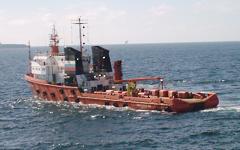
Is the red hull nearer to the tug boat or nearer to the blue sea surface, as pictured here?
the tug boat

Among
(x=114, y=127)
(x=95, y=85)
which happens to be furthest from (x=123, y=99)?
(x=114, y=127)

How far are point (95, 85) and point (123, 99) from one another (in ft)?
25.4

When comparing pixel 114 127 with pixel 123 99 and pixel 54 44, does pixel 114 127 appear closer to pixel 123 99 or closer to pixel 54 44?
pixel 123 99

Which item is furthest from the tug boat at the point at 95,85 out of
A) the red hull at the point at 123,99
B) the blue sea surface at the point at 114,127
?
the blue sea surface at the point at 114,127

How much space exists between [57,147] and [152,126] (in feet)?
36.4

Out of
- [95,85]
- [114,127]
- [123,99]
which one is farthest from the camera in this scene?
[95,85]

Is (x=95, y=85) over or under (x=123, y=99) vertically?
over

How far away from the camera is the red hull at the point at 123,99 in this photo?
50.7 metres

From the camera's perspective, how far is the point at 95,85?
61.3 m

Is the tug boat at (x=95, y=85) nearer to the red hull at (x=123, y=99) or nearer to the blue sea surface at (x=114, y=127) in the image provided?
the red hull at (x=123, y=99)

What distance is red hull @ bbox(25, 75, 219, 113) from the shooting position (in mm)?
50656

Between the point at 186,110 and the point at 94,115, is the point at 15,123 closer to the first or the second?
the point at 94,115

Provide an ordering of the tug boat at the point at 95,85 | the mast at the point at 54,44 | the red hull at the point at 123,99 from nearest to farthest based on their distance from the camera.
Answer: the red hull at the point at 123,99 → the tug boat at the point at 95,85 → the mast at the point at 54,44

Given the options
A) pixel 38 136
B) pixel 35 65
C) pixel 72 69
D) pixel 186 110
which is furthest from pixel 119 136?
pixel 35 65
